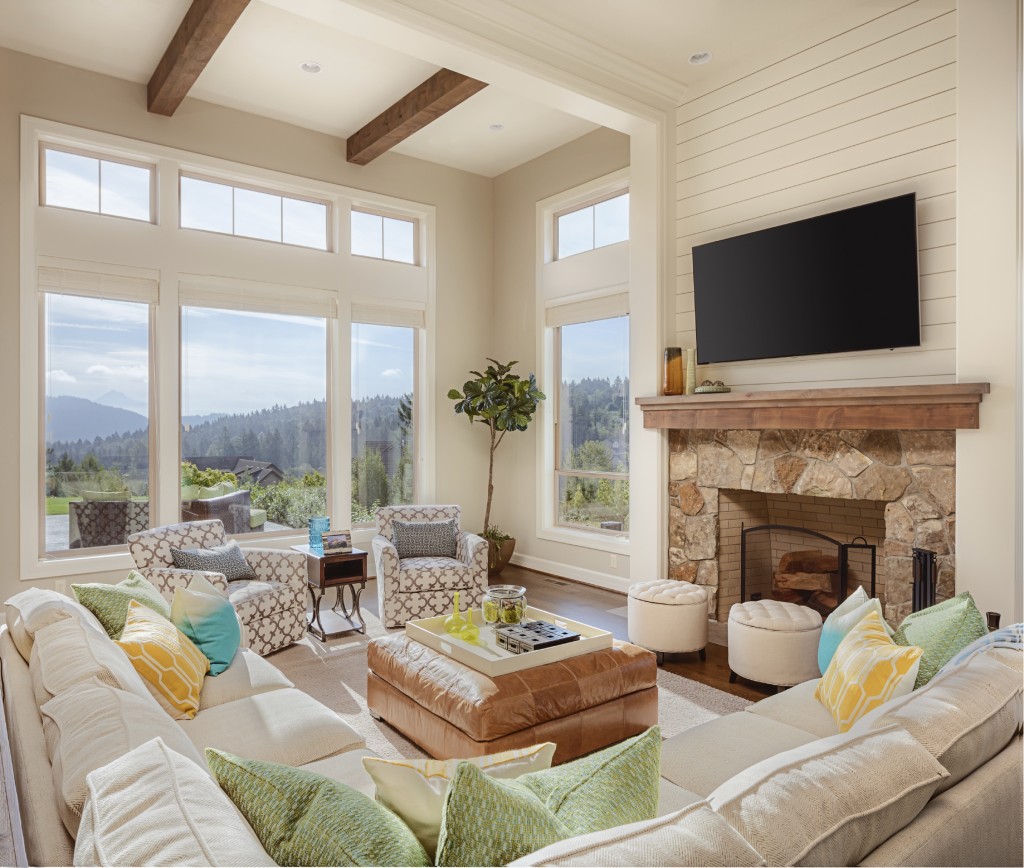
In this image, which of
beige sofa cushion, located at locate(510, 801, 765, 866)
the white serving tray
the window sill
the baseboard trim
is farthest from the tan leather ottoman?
the window sill

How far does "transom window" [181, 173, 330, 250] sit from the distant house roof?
174cm

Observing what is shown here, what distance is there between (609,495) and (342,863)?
4.92 m

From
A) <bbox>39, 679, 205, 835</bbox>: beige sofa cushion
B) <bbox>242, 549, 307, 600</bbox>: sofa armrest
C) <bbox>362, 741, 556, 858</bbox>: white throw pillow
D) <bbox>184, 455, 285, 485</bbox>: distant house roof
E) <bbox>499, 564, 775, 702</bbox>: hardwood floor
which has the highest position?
<bbox>184, 455, 285, 485</bbox>: distant house roof

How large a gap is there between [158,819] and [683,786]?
137 cm

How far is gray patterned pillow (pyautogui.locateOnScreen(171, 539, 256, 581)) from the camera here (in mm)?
3838

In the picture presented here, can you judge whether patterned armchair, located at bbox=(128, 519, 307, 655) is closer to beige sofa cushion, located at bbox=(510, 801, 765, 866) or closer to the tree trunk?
the tree trunk

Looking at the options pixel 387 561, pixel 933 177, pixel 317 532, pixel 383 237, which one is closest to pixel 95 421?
pixel 317 532

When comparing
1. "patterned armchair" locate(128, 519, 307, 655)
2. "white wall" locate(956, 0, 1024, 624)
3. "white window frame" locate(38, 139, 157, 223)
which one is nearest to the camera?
"white wall" locate(956, 0, 1024, 624)

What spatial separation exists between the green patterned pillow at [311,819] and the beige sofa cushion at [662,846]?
9.6 inches

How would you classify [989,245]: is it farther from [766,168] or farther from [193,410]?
[193,410]

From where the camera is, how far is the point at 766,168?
4230 millimetres

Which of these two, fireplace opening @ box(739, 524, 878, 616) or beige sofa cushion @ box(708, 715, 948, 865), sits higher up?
beige sofa cushion @ box(708, 715, 948, 865)

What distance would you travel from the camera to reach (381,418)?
619cm

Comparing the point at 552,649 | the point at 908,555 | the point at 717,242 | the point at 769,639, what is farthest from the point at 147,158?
the point at 908,555
